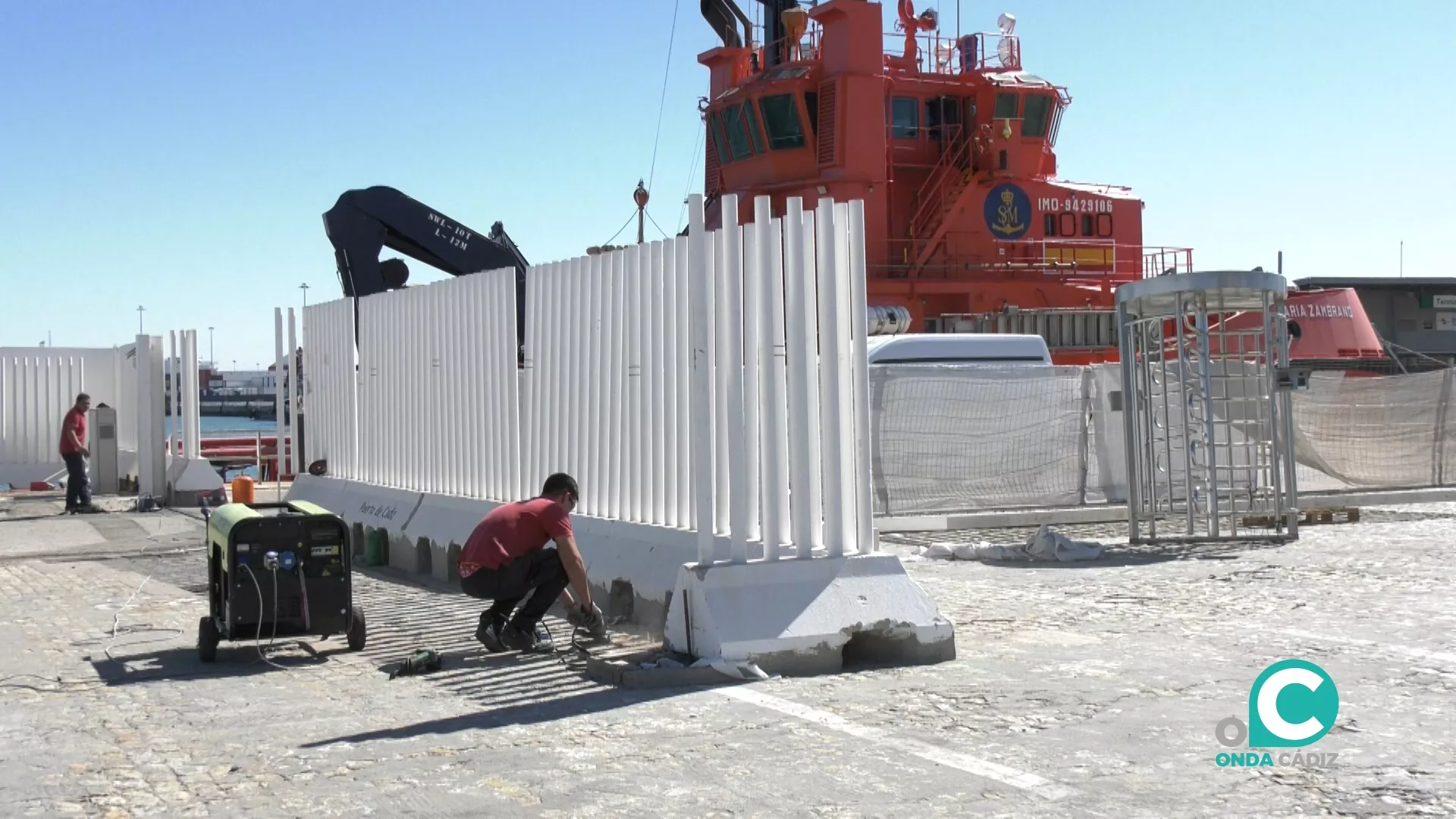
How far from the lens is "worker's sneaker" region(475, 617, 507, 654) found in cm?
874

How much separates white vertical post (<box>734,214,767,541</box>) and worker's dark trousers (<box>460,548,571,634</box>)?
1223 millimetres

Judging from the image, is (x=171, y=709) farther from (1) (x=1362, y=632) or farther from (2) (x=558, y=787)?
(1) (x=1362, y=632)

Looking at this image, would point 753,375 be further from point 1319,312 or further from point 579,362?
point 1319,312

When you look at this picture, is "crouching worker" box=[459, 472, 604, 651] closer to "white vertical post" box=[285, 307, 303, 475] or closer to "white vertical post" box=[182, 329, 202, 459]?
"white vertical post" box=[285, 307, 303, 475]

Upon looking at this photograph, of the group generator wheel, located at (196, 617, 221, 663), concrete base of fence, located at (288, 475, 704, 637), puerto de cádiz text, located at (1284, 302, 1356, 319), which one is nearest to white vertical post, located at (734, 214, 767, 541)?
concrete base of fence, located at (288, 475, 704, 637)

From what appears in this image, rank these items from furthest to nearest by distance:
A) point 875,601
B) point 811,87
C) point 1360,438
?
point 811,87
point 1360,438
point 875,601

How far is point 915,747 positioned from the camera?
6109mm

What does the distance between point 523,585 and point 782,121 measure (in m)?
20.7

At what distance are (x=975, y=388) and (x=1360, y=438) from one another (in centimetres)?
646

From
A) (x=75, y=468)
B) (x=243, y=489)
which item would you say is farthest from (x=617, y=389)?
(x=75, y=468)

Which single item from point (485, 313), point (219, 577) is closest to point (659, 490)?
point (219, 577)

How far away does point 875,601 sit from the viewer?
8.20m

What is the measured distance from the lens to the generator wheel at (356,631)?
907cm

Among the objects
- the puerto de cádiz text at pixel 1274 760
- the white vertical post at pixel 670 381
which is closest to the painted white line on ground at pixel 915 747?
the puerto de cádiz text at pixel 1274 760
